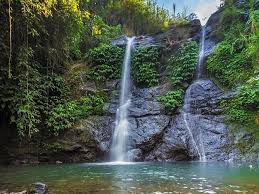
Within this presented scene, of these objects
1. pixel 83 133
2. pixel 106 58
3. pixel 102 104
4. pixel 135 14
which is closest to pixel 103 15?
pixel 135 14

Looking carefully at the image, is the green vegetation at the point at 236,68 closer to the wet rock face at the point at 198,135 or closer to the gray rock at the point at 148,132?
the wet rock face at the point at 198,135

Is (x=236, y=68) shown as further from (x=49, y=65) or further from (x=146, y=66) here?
(x=49, y=65)

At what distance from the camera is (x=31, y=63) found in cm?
1343

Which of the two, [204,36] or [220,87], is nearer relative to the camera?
[220,87]

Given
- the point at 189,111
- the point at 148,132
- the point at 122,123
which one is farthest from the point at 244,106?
the point at 122,123

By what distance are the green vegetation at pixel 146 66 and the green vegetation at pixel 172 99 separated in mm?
1793

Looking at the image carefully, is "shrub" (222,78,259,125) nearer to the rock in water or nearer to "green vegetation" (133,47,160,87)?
"green vegetation" (133,47,160,87)

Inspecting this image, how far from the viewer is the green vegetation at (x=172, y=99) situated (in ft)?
47.1

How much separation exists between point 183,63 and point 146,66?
191 centimetres

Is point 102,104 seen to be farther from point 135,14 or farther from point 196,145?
point 135,14

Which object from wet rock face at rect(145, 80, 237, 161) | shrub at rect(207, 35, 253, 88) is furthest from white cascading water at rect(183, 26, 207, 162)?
shrub at rect(207, 35, 253, 88)

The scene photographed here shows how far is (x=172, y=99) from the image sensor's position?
1450 centimetres

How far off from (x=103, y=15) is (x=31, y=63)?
13941 mm

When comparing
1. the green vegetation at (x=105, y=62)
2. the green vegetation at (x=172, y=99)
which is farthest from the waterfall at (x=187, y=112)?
the green vegetation at (x=105, y=62)
